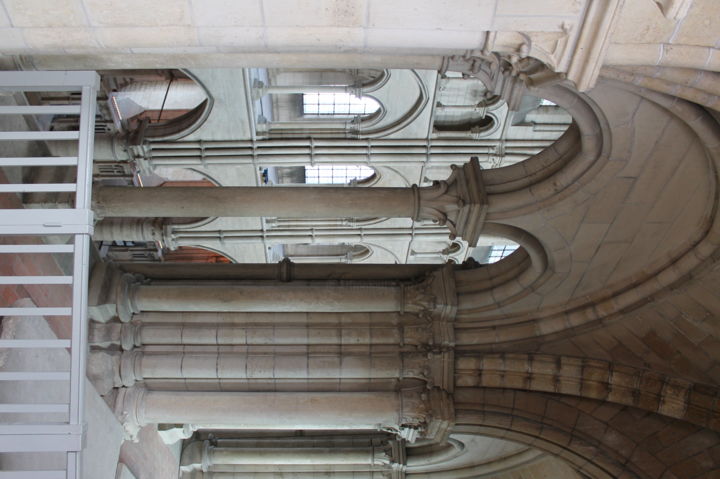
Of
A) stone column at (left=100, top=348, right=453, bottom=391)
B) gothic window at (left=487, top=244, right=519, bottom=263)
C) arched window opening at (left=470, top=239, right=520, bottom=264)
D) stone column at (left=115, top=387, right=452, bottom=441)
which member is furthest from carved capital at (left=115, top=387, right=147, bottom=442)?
gothic window at (left=487, top=244, right=519, bottom=263)

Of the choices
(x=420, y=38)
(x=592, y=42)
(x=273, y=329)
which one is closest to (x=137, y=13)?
(x=420, y=38)

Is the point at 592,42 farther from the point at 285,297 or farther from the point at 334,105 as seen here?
the point at 334,105

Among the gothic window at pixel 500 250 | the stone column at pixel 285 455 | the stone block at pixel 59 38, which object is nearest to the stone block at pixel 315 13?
the stone block at pixel 59 38

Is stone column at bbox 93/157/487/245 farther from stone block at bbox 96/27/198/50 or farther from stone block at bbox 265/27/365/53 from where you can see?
stone block at bbox 96/27/198/50

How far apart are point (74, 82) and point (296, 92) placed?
312 inches

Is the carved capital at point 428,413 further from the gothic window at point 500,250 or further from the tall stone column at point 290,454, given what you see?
the gothic window at point 500,250

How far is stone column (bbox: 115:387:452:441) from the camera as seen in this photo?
24.3 ft

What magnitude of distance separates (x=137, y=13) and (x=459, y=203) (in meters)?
4.00

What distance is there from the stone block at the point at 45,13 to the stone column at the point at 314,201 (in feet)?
12.6

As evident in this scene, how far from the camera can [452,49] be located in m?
3.72

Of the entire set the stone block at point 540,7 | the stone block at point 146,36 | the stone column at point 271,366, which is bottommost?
the stone column at point 271,366

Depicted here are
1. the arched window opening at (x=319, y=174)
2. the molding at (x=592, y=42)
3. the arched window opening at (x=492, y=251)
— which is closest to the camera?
the molding at (x=592, y=42)

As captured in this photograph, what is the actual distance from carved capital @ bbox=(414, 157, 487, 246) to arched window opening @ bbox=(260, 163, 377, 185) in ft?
23.5

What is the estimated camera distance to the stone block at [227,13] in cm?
330
